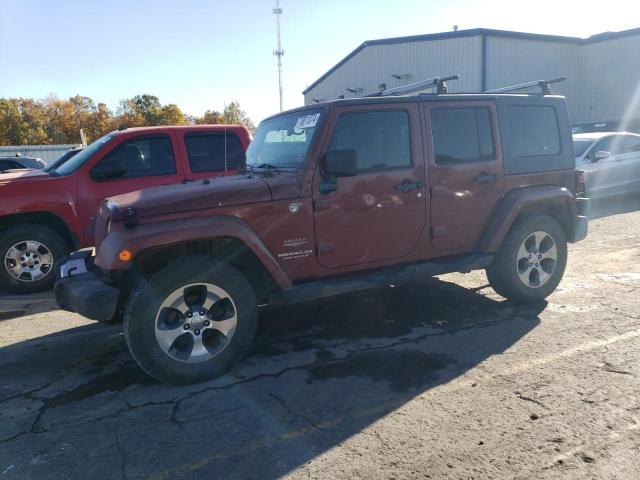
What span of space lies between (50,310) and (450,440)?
475 centimetres

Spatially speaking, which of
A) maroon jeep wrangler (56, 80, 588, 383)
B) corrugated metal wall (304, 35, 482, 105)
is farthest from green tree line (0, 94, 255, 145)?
maroon jeep wrangler (56, 80, 588, 383)

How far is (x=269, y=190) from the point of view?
3.82m

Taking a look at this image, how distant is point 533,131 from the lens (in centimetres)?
507

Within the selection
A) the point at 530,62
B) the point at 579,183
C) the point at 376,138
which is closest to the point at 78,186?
the point at 376,138

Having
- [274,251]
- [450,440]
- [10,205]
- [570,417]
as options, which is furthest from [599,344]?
[10,205]

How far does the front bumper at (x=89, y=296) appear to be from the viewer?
3.44 m

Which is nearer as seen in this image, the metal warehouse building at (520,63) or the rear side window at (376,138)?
the rear side window at (376,138)

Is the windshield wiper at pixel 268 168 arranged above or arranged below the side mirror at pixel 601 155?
below

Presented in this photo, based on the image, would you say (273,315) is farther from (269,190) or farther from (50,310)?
(50,310)

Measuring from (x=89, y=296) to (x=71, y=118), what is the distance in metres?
59.2

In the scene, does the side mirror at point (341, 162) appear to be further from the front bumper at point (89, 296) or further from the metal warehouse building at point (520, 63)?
the metal warehouse building at point (520, 63)

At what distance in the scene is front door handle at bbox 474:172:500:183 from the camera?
4.68 metres

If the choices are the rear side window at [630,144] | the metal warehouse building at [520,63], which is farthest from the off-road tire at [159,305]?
the metal warehouse building at [520,63]

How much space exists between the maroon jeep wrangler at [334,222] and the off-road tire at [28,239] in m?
2.27
